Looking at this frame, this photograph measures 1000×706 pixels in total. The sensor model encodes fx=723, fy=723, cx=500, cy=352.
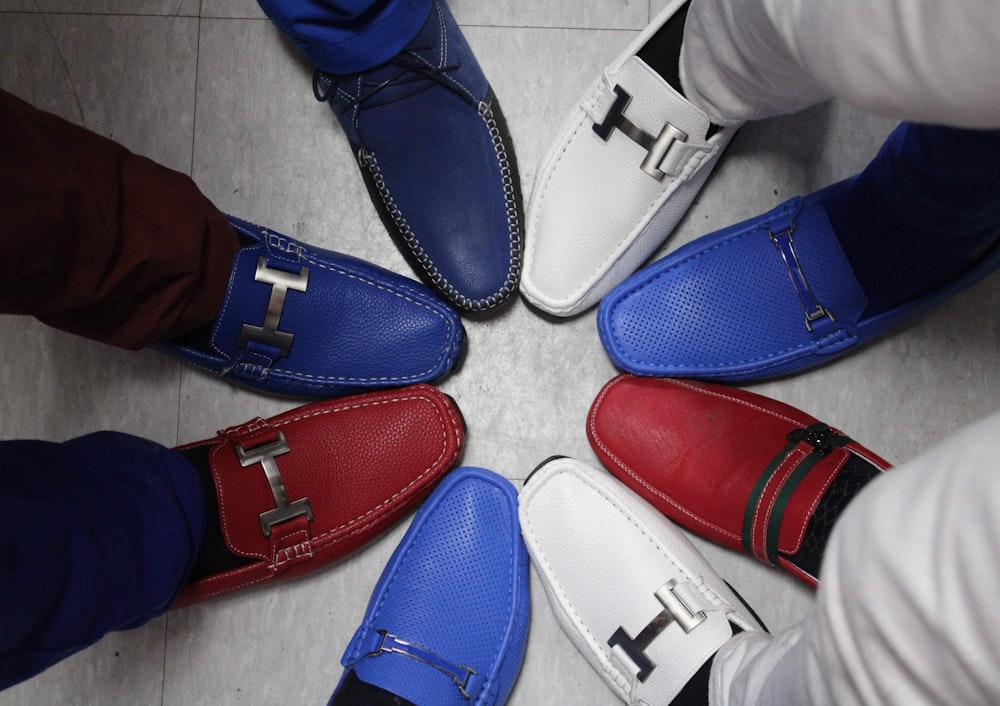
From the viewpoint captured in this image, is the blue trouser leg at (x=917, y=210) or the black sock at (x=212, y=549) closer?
the blue trouser leg at (x=917, y=210)

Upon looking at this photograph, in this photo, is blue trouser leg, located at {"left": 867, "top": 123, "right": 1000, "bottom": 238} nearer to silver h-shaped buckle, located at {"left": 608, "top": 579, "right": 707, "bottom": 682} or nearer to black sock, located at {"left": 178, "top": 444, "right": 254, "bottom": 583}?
silver h-shaped buckle, located at {"left": 608, "top": 579, "right": 707, "bottom": 682}

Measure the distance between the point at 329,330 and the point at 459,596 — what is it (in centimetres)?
32

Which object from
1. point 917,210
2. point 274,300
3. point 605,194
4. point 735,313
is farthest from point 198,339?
point 917,210

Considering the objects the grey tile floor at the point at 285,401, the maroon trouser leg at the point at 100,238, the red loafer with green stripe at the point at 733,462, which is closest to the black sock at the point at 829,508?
the red loafer with green stripe at the point at 733,462

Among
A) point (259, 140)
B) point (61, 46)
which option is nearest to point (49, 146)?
point (259, 140)

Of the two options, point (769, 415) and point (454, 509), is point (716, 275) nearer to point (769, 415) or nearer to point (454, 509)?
point (769, 415)

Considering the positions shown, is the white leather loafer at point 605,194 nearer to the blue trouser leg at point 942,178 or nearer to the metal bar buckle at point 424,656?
the blue trouser leg at point 942,178

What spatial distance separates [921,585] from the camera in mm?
268

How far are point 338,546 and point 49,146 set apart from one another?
46 cm

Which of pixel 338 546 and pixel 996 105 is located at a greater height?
pixel 996 105

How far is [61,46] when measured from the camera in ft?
2.81

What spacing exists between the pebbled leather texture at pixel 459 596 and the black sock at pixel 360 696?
0.01 m

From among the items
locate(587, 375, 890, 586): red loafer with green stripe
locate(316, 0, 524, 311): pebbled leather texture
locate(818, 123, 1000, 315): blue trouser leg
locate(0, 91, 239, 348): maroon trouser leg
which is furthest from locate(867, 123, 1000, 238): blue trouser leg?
locate(0, 91, 239, 348): maroon trouser leg

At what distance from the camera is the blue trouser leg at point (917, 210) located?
0.55m
